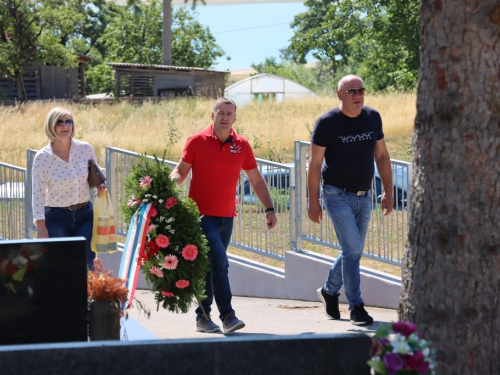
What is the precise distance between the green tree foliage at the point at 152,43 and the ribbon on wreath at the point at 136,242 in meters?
49.3

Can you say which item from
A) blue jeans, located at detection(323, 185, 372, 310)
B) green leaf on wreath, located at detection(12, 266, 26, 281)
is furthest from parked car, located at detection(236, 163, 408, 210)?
green leaf on wreath, located at detection(12, 266, 26, 281)

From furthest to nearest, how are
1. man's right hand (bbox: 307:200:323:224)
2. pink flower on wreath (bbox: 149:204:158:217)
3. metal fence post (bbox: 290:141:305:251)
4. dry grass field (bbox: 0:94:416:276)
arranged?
dry grass field (bbox: 0:94:416:276)
metal fence post (bbox: 290:141:305:251)
man's right hand (bbox: 307:200:323:224)
pink flower on wreath (bbox: 149:204:158:217)

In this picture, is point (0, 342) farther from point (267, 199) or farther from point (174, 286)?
point (267, 199)

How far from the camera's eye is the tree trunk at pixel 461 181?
431cm

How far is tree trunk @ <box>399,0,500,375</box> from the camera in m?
4.31

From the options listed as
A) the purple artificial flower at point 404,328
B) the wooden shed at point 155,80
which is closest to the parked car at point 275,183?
the purple artificial flower at point 404,328

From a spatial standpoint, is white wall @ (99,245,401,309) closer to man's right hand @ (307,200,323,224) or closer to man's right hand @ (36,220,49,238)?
man's right hand @ (307,200,323,224)

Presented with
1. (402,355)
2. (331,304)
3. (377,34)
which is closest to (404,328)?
(402,355)

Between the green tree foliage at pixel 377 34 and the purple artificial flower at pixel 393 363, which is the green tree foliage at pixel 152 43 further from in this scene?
the purple artificial flower at pixel 393 363

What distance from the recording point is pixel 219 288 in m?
7.28

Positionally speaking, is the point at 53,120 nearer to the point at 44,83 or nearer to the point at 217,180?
the point at 217,180

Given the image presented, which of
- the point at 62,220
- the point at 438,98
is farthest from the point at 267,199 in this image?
the point at 438,98

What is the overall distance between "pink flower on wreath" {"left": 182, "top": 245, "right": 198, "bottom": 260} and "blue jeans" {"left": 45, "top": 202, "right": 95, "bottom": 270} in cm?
106

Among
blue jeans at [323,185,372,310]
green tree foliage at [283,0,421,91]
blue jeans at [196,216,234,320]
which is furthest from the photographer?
green tree foliage at [283,0,421,91]
